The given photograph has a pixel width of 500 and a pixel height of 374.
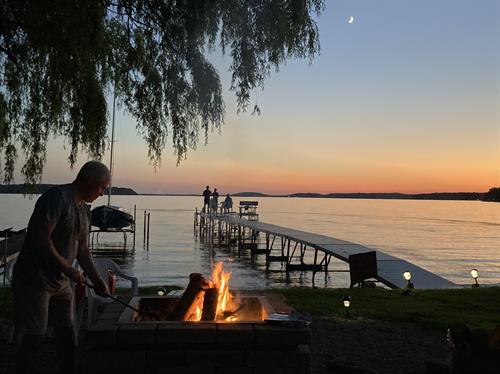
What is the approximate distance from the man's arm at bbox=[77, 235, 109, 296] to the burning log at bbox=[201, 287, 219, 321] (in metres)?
0.99

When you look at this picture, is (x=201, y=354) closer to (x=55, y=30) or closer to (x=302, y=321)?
(x=302, y=321)

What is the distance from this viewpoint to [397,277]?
48.1ft

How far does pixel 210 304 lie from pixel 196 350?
2.05ft

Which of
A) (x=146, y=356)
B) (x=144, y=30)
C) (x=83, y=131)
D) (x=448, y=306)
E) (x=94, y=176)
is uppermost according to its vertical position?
(x=144, y=30)

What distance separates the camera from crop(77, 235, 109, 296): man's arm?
405 centimetres

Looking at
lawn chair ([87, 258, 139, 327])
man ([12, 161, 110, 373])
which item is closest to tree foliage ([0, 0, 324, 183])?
lawn chair ([87, 258, 139, 327])

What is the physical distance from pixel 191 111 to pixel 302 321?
329 cm

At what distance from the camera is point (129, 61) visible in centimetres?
675

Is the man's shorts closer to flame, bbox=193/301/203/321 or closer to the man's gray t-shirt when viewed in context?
the man's gray t-shirt

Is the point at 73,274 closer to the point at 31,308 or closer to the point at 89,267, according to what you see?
the point at 31,308

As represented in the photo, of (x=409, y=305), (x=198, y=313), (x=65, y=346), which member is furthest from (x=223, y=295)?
(x=409, y=305)

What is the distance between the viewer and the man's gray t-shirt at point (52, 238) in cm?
355

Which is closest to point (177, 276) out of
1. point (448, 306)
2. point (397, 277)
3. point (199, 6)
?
point (397, 277)

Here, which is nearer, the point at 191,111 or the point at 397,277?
the point at 191,111
